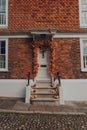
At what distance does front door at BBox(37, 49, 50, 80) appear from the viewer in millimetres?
13727

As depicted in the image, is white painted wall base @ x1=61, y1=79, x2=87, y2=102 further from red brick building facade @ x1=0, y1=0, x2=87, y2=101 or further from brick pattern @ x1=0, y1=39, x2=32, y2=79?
brick pattern @ x1=0, y1=39, x2=32, y2=79

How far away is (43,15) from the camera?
13.8 meters

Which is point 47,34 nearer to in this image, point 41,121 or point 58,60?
point 58,60

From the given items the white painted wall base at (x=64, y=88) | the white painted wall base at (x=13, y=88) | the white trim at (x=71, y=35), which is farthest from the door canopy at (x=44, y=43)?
the white painted wall base at (x=13, y=88)

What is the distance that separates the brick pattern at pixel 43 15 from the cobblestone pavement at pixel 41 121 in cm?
645

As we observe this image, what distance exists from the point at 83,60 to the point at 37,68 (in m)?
3.06

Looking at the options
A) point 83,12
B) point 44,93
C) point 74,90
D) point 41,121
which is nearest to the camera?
point 41,121

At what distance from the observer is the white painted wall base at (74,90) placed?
517 inches

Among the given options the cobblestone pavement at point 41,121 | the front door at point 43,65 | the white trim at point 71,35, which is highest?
the white trim at point 71,35

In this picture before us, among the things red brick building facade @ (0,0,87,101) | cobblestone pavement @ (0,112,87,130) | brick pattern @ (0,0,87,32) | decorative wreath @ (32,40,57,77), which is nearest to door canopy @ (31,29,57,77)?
decorative wreath @ (32,40,57,77)

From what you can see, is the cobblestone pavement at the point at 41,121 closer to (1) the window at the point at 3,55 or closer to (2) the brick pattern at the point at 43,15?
(1) the window at the point at 3,55

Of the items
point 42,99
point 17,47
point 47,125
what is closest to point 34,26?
point 17,47

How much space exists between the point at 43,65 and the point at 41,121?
5956mm

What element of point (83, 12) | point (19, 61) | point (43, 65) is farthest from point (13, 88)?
point (83, 12)
